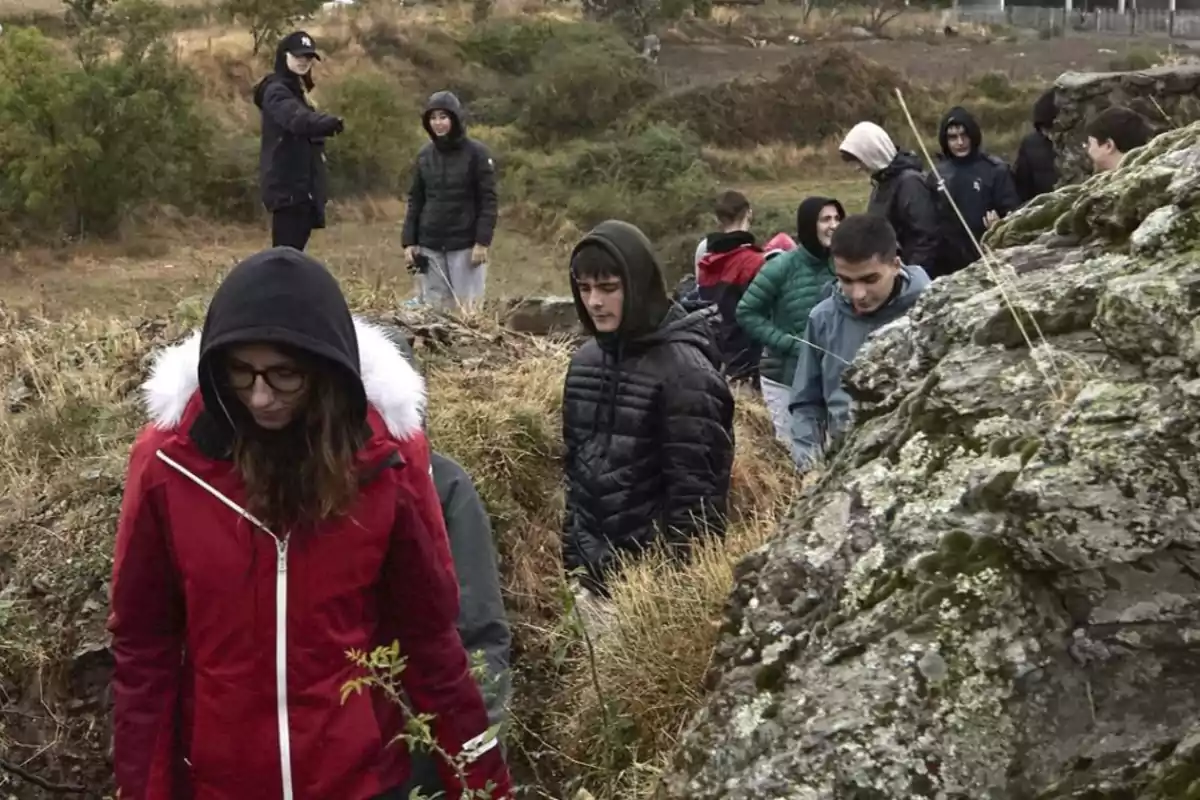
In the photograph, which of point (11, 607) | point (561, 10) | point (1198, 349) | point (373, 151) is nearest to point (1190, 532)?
point (1198, 349)

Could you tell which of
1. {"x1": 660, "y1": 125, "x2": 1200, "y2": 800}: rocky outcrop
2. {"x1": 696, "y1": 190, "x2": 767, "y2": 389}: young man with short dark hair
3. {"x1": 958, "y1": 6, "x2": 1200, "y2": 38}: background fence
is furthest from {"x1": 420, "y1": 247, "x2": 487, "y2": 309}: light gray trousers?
{"x1": 958, "y1": 6, "x2": 1200, "y2": 38}: background fence

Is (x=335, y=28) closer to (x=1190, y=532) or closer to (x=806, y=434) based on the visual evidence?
(x=806, y=434)

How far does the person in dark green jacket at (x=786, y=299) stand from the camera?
218 inches

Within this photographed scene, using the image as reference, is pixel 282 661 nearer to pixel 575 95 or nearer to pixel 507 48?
pixel 575 95

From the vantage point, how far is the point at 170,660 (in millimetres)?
2314

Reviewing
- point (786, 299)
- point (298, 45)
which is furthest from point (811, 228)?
point (298, 45)

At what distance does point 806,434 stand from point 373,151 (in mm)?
15302

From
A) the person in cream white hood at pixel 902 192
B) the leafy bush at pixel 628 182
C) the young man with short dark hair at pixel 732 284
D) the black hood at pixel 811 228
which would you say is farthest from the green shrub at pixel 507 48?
the black hood at pixel 811 228

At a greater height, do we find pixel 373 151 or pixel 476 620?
pixel 373 151

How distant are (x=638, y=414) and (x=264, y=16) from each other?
2100 centimetres

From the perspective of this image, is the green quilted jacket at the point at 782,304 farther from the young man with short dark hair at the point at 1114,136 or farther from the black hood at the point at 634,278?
the black hood at the point at 634,278

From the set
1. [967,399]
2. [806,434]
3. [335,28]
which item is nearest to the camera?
[967,399]

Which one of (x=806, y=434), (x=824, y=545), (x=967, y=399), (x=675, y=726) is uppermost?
(x=967, y=399)

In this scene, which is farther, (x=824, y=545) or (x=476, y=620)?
Result: (x=476, y=620)
